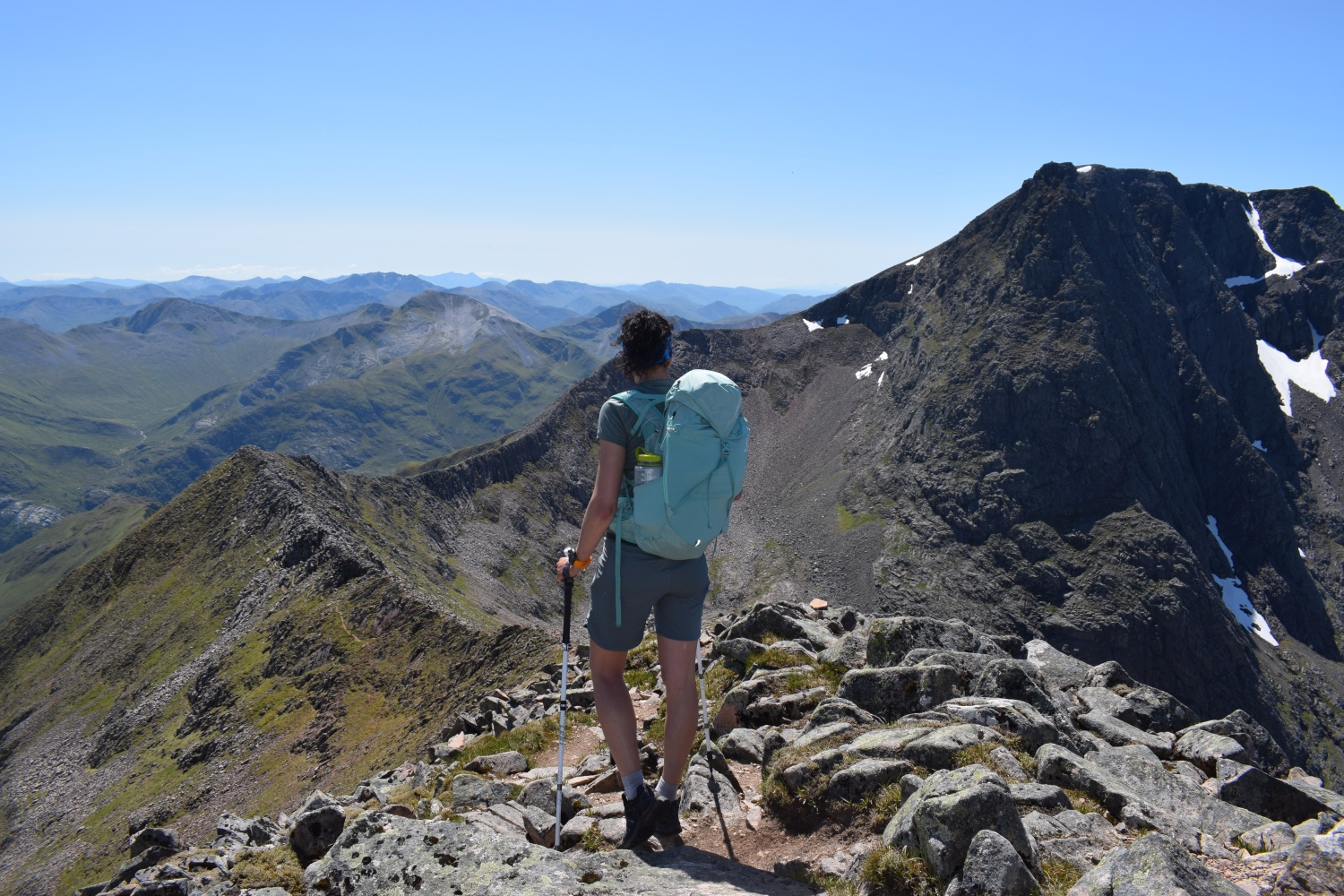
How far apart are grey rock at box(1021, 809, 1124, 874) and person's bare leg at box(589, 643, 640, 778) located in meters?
4.38

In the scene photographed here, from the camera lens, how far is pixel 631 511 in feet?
27.5

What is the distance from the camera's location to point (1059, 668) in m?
18.2

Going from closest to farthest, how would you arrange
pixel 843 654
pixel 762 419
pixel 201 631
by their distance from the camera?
pixel 843 654, pixel 201 631, pixel 762 419

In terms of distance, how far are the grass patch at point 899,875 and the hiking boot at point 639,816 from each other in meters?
2.50

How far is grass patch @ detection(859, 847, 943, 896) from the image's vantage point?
692cm

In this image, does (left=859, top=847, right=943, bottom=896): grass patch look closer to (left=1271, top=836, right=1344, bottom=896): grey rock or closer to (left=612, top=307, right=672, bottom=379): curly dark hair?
(left=1271, top=836, right=1344, bottom=896): grey rock

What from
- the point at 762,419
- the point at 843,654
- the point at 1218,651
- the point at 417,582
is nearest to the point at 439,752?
the point at 843,654

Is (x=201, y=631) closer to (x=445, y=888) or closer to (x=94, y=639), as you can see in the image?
(x=94, y=639)

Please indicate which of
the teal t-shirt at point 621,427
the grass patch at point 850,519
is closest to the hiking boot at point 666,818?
the teal t-shirt at point 621,427

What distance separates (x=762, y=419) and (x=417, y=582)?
453 ft

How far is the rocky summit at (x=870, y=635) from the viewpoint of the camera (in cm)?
925

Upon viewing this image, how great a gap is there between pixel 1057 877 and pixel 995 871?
1051 millimetres

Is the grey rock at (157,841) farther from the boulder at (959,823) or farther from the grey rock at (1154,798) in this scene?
the grey rock at (1154,798)

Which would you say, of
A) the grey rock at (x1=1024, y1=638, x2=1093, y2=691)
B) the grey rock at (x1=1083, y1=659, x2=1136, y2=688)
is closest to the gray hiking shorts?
the grey rock at (x1=1024, y1=638, x2=1093, y2=691)
